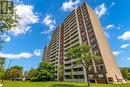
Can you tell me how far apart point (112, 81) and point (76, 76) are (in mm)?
26820

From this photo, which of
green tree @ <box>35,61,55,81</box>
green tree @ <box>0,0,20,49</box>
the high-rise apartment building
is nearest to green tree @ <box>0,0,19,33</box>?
green tree @ <box>0,0,20,49</box>

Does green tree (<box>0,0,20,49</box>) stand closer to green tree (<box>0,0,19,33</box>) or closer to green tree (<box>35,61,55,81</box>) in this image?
green tree (<box>0,0,19,33</box>)

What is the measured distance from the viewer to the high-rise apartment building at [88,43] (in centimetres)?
6512

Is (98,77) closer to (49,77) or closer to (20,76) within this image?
(49,77)

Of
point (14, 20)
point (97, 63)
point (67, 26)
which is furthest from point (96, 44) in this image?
point (14, 20)

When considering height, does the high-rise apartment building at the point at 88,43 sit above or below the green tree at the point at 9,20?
above

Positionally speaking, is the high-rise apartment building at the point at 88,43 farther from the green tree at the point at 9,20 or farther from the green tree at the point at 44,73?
the green tree at the point at 9,20

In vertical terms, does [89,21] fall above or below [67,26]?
below

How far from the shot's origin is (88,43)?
248ft

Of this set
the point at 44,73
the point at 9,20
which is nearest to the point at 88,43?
the point at 44,73

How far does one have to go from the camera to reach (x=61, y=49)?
367ft

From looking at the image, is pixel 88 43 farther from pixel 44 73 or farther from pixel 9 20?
pixel 9 20

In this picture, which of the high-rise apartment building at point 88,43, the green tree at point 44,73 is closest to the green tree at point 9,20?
the high-rise apartment building at point 88,43

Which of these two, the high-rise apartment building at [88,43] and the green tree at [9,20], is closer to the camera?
the green tree at [9,20]
